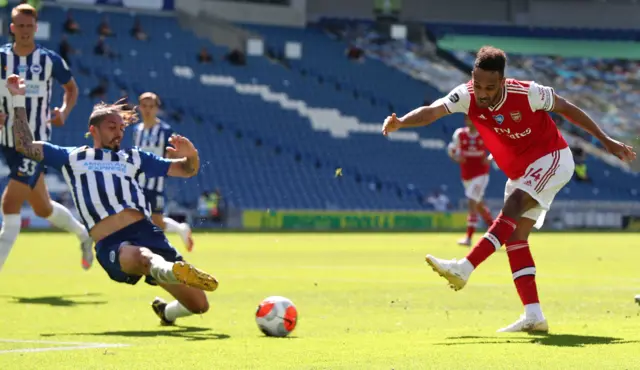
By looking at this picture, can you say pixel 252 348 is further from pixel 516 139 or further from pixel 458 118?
pixel 458 118

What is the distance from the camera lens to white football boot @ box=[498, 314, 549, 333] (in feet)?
24.8

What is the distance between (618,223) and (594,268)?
74.3 ft

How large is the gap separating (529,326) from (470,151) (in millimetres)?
14382

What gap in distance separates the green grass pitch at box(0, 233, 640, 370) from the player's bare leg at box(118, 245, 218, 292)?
1.21 feet

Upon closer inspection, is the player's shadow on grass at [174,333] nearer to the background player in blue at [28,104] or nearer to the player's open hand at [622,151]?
the player's open hand at [622,151]

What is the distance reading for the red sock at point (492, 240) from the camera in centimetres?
736

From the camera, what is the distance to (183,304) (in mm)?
8258

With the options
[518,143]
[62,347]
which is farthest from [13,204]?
[518,143]

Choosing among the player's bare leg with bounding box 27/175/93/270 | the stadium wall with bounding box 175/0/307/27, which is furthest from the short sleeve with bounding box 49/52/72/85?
the stadium wall with bounding box 175/0/307/27

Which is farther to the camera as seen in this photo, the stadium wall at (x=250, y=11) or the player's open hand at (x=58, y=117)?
the stadium wall at (x=250, y=11)

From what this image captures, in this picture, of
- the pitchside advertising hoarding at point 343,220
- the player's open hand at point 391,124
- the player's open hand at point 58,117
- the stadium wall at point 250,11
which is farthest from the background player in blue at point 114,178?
the stadium wall at point 250,11

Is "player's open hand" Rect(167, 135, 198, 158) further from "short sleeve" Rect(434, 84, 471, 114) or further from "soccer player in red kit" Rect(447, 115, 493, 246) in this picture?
"soccer player in red kit" Rect(447, 115, 493, 246)

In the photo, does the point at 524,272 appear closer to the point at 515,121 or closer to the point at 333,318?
the point at 515,121

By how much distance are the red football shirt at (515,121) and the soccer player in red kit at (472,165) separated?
1338 centimetres
